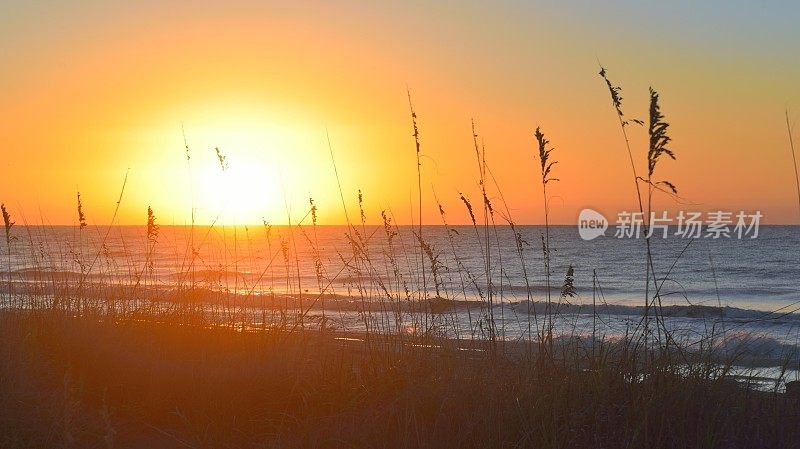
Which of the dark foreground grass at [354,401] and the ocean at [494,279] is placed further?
the ocean at [494,279]

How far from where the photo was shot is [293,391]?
3.92m

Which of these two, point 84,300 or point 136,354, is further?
point 84,300

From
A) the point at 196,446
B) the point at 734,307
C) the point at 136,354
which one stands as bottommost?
the point at 734,307

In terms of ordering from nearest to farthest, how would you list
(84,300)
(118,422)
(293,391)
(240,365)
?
1. (118,422)
2. (293,391)
3. (240,365)
4. (84,300)

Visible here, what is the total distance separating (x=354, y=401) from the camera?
371 centimetres

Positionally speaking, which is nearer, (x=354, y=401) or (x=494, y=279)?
(x=354, y=401)

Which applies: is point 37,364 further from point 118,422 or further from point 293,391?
point 293,391

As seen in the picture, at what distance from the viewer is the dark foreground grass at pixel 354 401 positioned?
10.7 feet

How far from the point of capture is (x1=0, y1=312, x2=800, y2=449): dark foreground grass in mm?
3254

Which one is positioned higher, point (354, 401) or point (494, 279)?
point (354, 401)

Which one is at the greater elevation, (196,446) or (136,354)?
(136,354)

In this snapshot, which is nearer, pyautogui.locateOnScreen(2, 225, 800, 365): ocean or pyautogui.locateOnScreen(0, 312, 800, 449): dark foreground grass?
pyautogui.locateOnScreen(0, 312, 800, 449): dark foreground grass

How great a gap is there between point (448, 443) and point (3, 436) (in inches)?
80.9

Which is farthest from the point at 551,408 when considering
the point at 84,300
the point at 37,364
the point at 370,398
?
the point at 84,300
